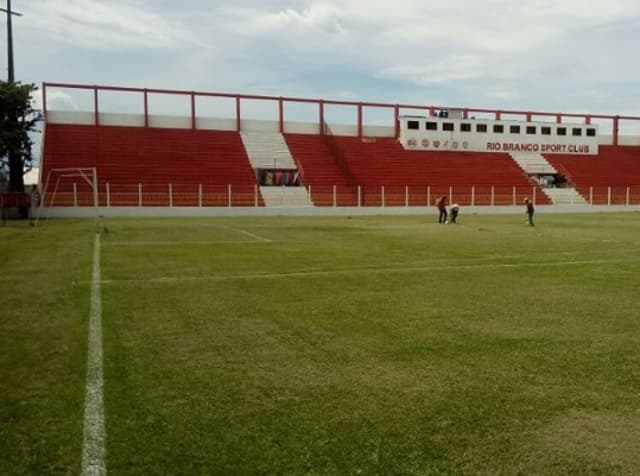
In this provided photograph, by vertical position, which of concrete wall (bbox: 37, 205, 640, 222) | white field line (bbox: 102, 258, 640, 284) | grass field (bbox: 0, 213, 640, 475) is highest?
concrete wall (bbox: 37, 205, 640, 222)

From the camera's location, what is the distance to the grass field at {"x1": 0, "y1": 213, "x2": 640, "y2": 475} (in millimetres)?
3771

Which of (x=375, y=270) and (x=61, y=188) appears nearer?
(x=375, y=270)

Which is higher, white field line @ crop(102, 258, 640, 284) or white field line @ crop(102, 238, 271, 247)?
white field line @ crop(102, 238, 271, 247)

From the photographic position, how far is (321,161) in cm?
5141

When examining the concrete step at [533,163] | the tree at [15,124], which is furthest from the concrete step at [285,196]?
the concrete step at [533,163]

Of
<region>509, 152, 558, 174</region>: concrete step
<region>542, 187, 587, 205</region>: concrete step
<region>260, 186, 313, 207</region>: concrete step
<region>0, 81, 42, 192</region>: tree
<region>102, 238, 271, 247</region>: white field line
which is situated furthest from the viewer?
<region>509, 152, 558, 174</region>: concrete step

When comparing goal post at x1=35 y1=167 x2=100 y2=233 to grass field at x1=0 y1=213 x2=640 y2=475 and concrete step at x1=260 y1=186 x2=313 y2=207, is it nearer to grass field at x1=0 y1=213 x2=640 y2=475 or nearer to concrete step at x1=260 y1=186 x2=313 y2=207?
concrete step at x1=260 y1=186 x2=313 y2=207

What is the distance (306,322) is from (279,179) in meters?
40.7

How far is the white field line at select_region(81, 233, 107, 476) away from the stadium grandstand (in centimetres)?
3235

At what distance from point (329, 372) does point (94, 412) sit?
1957 millimetres

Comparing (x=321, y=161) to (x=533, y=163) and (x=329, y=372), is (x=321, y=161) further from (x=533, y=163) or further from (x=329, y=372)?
(x=329, y=372)

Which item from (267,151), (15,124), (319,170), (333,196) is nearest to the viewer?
(15,124)

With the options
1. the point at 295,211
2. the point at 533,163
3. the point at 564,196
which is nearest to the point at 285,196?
the point at 295,211

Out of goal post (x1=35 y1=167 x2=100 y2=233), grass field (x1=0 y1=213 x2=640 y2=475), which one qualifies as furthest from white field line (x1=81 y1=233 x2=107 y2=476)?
goal post (x1=35 y1=167 x2=100 y2=233)
